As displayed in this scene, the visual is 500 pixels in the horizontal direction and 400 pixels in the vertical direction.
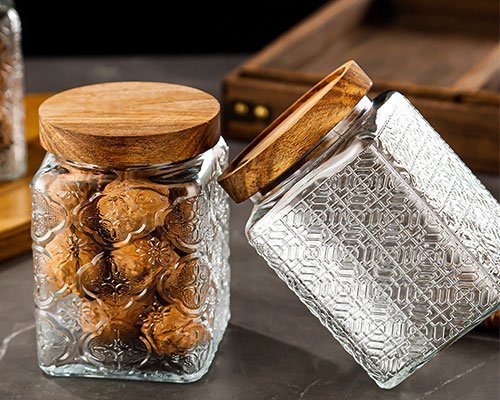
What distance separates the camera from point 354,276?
589mm

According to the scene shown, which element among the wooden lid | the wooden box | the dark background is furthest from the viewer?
the dark background

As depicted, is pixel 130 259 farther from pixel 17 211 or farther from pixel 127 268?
pixel 17 211

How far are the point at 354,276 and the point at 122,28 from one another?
1.40m

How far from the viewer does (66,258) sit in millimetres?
613

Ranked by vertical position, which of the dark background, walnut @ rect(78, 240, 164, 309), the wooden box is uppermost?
walnut @ rect(78, 240, 164, 309)

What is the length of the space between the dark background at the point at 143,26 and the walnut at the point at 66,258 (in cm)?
131

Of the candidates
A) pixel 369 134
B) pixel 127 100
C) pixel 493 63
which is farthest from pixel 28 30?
pixel 369 134

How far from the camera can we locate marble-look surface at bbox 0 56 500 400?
643mm

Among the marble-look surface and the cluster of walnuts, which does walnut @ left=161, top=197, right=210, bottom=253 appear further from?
the marble-look surface

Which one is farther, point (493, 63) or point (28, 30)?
point (28, 30)

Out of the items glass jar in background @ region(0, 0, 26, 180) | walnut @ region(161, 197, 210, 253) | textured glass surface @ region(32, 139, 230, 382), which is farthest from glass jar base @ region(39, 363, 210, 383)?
glass jar in background @ region(0, 0, 26, 180)

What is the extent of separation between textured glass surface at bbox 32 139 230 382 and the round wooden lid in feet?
0.16

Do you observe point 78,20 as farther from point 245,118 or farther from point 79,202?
point 79,202

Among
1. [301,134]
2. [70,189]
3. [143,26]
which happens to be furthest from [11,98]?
[143,26]
